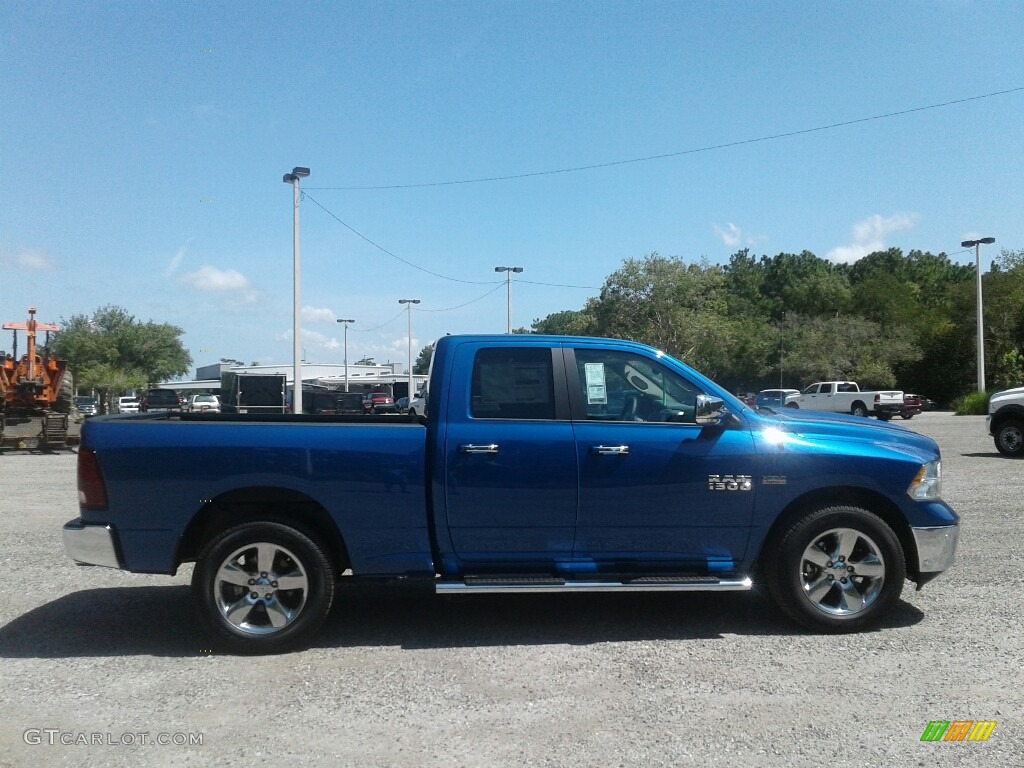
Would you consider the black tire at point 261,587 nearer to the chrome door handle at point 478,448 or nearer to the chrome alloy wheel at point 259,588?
the chrome alloy wheel at point 259,588

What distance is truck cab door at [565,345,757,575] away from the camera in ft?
17.5

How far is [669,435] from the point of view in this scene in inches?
214

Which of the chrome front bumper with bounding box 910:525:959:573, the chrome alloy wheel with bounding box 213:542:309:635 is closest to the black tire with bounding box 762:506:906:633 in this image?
the chrome front bumper with bounding box 910:525:959:573

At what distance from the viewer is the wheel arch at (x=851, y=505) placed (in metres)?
5.52

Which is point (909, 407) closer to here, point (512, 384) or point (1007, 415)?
point (1007, 415)

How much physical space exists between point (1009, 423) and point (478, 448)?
14926 millimetres

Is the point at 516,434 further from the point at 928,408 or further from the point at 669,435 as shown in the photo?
the point at 928,408

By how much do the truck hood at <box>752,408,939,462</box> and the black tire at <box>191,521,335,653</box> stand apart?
2.95 metres

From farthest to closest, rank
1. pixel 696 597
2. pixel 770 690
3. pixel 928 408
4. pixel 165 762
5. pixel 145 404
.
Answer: pixel 928 408, pixel 145 404, pixel 696 597, pixel 770 690, pixel 165 762

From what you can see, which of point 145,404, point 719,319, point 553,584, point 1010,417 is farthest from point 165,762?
point 719,319

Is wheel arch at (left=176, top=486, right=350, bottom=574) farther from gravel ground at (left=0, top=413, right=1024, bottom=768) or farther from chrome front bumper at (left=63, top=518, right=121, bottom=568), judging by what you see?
gravel ground at (left=0, top=413, right=1024, bottom=768)

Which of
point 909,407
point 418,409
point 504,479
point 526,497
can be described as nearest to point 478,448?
point 504,479

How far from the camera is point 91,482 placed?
5.15 m

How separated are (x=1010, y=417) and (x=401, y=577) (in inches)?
598
